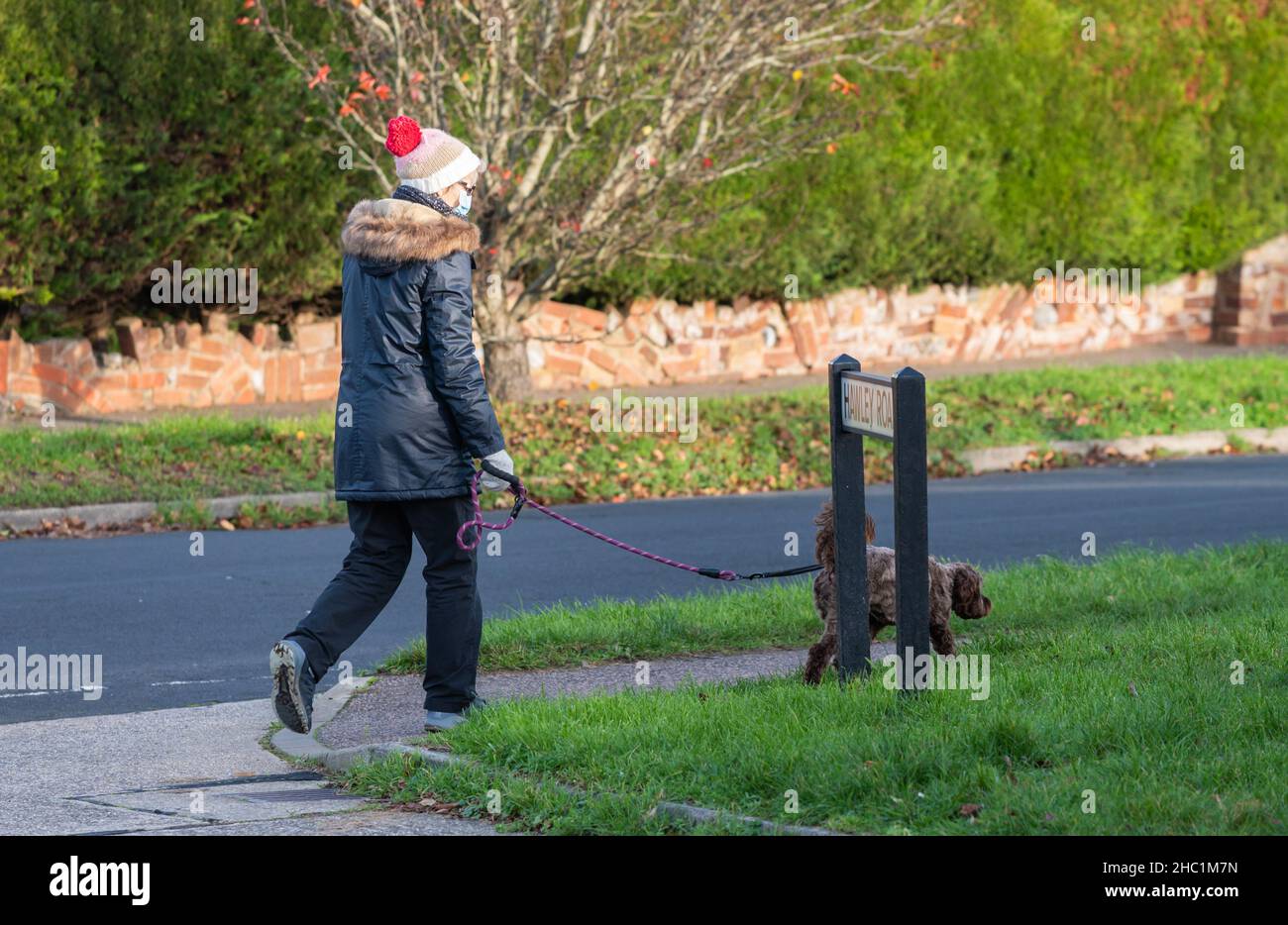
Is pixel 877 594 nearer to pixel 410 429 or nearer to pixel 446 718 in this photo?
pixel 446 718

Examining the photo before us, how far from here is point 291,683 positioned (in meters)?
6.24

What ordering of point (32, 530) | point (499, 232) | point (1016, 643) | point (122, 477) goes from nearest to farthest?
1. point (1016, 643)
2. point (32, 530)
3. point (122, 477)
4. point (499, 232)

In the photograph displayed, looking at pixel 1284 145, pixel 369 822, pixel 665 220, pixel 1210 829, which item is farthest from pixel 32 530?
pixel 1284 145

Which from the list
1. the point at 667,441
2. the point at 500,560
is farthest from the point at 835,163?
the point at 500,560

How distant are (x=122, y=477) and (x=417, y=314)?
25.2ft

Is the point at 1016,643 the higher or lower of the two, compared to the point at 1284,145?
lower

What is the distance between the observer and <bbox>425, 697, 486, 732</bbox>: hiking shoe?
253 inches

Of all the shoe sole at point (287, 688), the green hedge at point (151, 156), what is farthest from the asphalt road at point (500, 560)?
the green hedge at point (151, 156)

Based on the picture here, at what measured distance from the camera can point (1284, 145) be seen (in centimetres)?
2500

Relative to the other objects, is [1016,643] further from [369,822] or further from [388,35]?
[388,35]

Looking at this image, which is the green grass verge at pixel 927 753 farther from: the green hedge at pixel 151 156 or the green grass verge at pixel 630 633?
the green hedge at pixel 151 156

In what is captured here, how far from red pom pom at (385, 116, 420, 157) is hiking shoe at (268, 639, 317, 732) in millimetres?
1800

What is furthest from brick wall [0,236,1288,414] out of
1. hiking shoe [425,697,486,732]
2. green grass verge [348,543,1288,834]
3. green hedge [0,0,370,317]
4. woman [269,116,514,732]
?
green grass verge [348,543,1288,834]

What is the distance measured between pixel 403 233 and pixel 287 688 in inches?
64.2
